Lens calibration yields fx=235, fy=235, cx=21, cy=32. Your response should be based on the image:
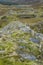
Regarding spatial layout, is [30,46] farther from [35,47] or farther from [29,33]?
[29,33]

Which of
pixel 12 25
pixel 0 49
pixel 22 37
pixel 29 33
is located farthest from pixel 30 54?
pixel 12 25

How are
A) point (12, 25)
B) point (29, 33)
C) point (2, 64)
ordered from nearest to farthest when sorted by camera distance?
point (2, 64), point (29, 33), point (12, 25)

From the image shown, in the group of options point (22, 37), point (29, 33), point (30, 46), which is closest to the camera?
point (30, 46)

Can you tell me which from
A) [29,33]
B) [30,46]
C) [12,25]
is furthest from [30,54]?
[12,25]

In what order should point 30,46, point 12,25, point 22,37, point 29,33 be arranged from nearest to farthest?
1. point 30,46
2. point 22,37
3. point 29,33
4. point 12,25

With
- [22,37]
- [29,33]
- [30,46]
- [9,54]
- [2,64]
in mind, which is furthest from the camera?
[29,33]

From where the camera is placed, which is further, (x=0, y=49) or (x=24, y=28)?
(x=24, y=28)

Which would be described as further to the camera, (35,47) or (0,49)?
(35,47)

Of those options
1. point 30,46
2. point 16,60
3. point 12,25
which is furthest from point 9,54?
point 12,25

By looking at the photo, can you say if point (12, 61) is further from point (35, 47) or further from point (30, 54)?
point (35, 47)
